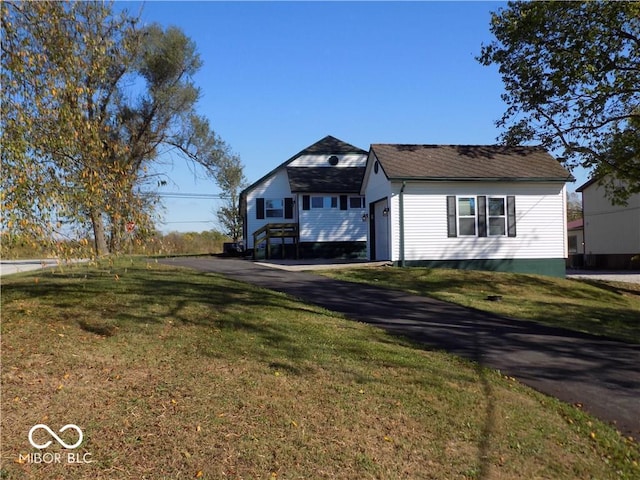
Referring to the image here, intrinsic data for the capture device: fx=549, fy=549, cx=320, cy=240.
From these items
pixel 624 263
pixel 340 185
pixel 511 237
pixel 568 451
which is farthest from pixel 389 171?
pixel 624 263

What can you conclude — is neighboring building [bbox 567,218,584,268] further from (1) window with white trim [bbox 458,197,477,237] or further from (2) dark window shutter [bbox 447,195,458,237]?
(2) dark window shutter [bbox 447,195,458,237]

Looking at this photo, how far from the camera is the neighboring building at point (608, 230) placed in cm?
3275

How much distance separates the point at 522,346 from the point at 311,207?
21542mm

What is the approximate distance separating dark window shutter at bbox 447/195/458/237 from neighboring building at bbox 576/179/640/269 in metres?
15.4

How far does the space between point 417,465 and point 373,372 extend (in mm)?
1895

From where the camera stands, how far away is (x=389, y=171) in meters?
20.0

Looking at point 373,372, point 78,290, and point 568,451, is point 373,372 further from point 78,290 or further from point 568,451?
point 78,290

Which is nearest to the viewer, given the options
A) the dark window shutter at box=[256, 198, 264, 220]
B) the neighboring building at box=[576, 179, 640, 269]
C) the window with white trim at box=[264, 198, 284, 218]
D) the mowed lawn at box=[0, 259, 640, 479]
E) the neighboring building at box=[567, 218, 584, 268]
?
the mowed lawn at box=[0, 259, 640, 479]

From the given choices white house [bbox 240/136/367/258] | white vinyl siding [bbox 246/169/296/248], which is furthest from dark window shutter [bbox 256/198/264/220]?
white vinyl siding [bbox 246/169/296/248]

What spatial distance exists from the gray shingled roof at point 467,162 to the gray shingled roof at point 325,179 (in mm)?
7396

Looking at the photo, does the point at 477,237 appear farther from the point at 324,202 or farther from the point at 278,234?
the point at 278,234

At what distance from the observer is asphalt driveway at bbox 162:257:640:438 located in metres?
6.24

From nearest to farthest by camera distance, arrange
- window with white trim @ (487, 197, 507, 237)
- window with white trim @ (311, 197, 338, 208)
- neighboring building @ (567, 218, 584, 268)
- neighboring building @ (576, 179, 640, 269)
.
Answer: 1. window with white trim @ (487, 197, 507, 237)
2. window with white trim @ (311, 197, 338, 208)
3. neighboring building @ (576, 179, 640, 269)
4. neighboring building @ (567, 218, 584, 268)

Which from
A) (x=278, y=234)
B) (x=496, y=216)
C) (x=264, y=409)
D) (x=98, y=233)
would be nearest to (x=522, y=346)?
(x=264, y=409)
